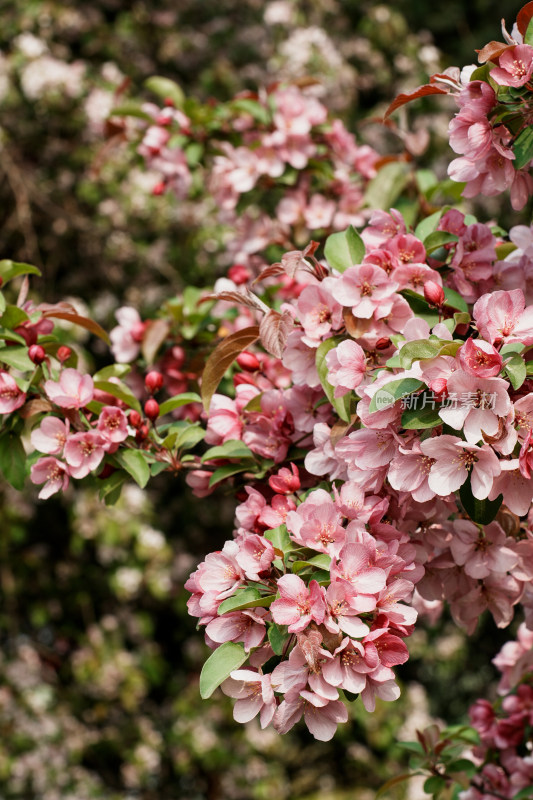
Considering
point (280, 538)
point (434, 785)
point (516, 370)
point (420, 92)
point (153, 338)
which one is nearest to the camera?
point (516, 370)

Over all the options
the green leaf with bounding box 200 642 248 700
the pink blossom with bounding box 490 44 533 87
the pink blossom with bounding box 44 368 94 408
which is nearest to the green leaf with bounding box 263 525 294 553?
the green leaf with bounding box 200 642 248 700

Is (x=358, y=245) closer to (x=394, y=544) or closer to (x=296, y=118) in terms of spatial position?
(x=394, y=544)

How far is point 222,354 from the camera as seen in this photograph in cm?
99

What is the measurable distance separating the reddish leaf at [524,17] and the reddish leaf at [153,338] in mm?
742

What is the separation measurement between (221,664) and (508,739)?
2.45 feet

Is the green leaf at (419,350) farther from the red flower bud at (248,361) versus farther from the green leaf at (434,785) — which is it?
the green leaf at (434,785)

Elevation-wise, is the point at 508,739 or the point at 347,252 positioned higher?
the point at 347,252

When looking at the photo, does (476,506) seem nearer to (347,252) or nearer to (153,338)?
(347,252)

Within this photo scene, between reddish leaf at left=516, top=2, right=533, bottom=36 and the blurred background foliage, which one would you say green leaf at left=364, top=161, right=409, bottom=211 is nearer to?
reddish leaf at left=516, top=2, right=533, bottom=36

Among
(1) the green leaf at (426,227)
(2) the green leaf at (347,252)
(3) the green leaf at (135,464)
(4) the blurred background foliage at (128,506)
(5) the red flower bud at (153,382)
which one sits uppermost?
(2) the green leaf at (347,252)

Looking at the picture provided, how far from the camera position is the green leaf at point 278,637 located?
769 mm

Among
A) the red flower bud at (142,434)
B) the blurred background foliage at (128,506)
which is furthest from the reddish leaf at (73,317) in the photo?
the blurred background foliage at (128,506)

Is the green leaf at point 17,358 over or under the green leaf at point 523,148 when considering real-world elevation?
under

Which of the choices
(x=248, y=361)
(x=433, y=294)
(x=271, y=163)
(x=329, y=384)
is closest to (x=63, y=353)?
(x=248, y=361)
